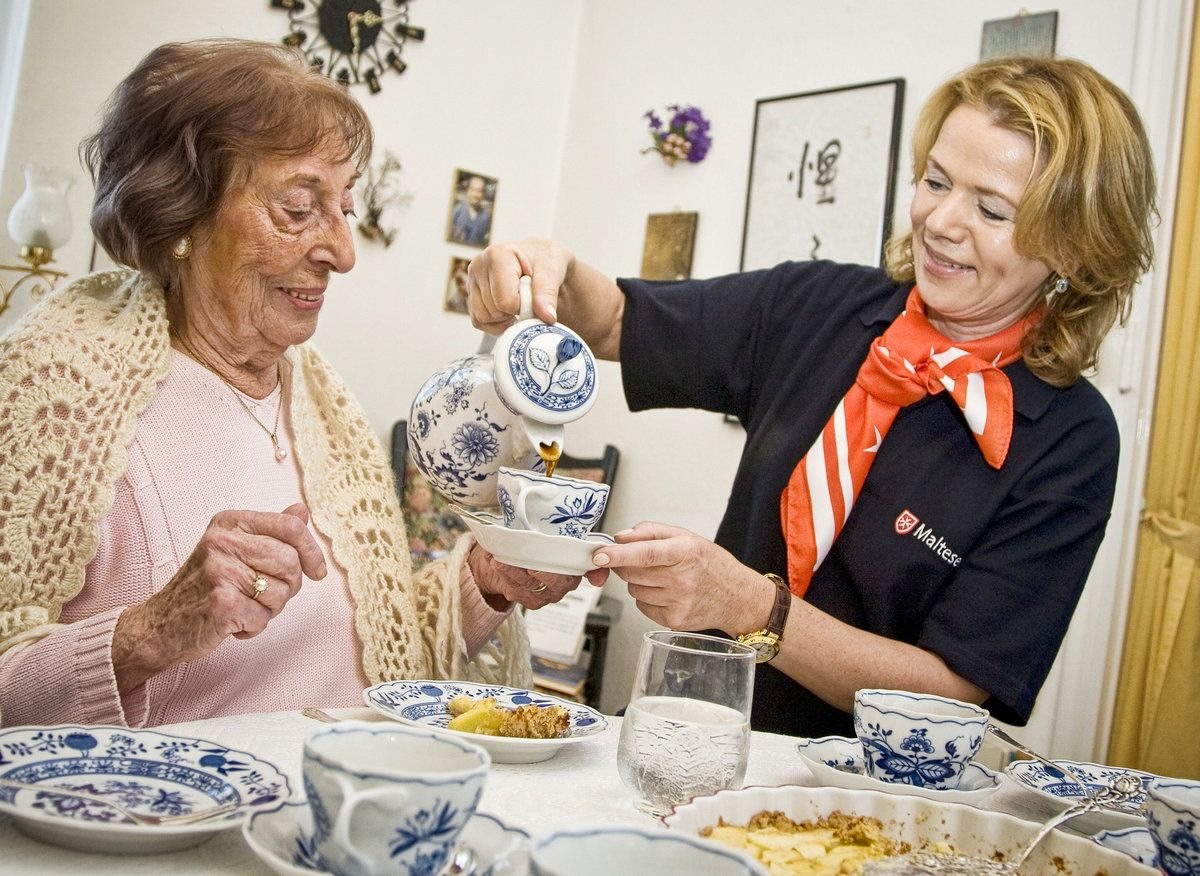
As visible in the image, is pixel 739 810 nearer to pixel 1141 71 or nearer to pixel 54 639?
pixel 54 639

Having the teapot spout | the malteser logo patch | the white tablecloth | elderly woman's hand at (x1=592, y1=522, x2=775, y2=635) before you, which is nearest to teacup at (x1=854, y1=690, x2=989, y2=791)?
the white tablecloth

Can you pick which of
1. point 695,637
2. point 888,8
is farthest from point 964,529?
point 888,8

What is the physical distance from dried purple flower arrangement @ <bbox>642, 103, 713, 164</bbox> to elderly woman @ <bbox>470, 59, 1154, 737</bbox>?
2.14 meters

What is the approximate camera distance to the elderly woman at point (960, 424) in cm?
142

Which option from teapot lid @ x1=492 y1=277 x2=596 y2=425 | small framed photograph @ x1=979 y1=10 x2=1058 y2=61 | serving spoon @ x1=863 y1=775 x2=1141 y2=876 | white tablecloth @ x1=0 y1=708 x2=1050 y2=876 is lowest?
white tablecloth @ x1=0 y1=708 x2=1050 y2=876

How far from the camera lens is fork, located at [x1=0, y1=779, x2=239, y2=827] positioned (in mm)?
697

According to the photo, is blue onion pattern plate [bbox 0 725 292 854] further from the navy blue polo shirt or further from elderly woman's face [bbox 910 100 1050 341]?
elderly woman's face [bbox 910 100 1050 341]

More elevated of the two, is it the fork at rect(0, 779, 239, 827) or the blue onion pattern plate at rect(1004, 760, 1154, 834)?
the fork at rect(0, 779, 239, 827)

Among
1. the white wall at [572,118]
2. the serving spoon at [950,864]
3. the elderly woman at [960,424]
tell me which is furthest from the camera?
the white wall at [572,118]

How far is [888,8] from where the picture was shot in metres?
3.27

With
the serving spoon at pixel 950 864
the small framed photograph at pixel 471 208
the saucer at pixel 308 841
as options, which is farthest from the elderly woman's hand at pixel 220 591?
the small framed photograph at pixel 471 208

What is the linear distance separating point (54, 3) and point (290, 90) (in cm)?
218

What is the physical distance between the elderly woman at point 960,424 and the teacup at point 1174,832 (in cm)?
58

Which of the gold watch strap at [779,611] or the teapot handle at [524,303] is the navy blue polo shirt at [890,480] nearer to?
the gold watch strap at [779,611]
